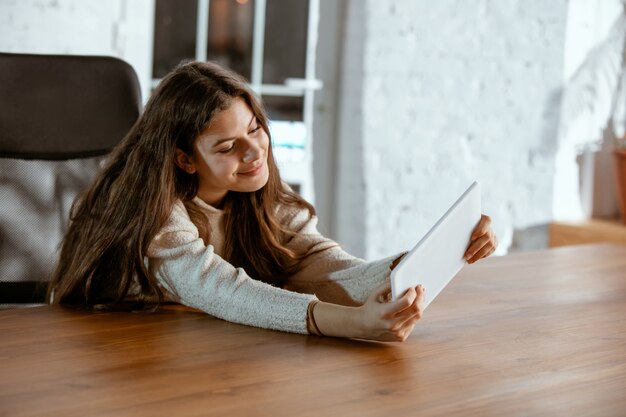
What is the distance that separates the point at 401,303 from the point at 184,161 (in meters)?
0.48

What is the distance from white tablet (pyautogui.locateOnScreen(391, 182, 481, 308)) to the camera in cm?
119

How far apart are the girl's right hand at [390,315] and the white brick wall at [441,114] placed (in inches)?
90.1

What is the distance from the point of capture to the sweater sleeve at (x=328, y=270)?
4.96 ft

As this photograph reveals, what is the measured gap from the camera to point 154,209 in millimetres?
1439

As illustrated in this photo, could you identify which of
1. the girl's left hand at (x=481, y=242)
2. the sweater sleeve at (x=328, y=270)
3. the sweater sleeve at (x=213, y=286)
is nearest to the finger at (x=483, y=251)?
the girl's left hand at (x=481, y=242)

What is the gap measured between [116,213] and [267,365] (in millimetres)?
450

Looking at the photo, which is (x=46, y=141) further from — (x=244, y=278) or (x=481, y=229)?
(x=481, y=229)

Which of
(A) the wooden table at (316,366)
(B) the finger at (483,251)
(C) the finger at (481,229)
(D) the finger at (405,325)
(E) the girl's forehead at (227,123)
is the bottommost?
(A) the wooden table at (316,366)

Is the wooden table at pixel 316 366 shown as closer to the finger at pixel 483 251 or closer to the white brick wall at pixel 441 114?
the finger at pixel 483 251

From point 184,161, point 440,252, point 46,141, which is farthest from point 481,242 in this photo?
point 46,141

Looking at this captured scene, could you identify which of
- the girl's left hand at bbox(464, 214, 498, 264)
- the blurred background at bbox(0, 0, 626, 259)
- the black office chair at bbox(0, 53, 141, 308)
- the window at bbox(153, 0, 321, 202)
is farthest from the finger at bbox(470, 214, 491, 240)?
the window at bbox(153, 0, 321, 202)

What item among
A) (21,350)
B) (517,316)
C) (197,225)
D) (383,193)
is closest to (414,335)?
(517,316)

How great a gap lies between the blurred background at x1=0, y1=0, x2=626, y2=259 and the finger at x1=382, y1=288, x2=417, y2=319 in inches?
85.0

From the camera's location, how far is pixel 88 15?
2.95 m
